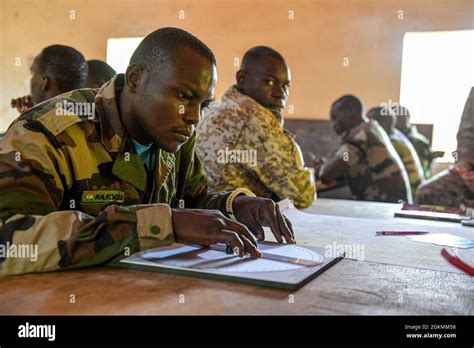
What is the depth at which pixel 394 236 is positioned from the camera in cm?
161

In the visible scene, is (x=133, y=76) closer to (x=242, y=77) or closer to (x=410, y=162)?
(x=242, y=77)

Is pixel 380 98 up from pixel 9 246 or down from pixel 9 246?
up

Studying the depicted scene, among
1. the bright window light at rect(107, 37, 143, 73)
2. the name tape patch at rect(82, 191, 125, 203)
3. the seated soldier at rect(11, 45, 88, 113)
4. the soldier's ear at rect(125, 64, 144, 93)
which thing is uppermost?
the bright window light at rect(107, 37, 143, 73)

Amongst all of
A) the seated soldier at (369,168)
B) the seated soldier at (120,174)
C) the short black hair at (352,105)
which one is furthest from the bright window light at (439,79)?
the seated soldier at (120,174)

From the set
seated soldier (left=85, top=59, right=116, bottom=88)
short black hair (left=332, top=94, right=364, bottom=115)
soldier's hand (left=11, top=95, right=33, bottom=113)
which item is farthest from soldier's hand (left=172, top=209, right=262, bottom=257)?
short black hair (left=332, top=94, right=364, bottom=115)

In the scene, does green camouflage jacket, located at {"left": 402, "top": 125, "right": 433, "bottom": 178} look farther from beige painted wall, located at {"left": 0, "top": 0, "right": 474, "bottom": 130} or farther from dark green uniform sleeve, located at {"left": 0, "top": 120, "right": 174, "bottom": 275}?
dark green uniform sleeve, located at {"left": 0, "top": 120, "right": 174, "bottom": 275}

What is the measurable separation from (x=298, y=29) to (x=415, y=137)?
5.71ft

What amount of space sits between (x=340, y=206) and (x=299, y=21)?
375 centimetres

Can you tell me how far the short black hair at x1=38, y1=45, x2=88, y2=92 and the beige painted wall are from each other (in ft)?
11.9

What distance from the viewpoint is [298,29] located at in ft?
18.8

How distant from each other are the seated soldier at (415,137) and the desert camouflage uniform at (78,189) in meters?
3.97

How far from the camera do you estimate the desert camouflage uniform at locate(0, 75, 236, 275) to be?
1013mm
